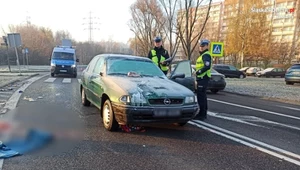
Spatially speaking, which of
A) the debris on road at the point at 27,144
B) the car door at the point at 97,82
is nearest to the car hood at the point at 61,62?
the car door at the point at 97,82

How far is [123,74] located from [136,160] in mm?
2601

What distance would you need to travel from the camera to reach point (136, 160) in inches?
151

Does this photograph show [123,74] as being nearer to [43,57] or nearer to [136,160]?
[136,160]

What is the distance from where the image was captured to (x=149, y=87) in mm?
5055

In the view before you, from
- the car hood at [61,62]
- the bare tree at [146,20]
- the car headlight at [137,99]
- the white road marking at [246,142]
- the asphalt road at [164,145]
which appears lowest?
the white road marking at [246,142]

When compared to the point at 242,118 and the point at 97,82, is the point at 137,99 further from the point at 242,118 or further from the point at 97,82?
the point at 242,118

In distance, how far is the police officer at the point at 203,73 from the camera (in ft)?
21.0

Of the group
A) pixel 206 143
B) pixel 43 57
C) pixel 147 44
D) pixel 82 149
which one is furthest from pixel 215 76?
pixel 43 57

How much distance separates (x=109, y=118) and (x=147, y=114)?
926 millimetres

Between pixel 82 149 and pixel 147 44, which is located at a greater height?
pixel 147 44

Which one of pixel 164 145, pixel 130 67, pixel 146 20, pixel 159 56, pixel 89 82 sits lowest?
pixel 164 145

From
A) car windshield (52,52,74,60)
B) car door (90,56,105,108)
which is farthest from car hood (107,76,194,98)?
car windshield (52,52,74,60)

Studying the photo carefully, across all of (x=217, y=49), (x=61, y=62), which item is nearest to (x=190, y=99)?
(x=217, y=49)

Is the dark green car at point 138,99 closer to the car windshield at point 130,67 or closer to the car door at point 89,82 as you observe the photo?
the car windshield at point 130,67
